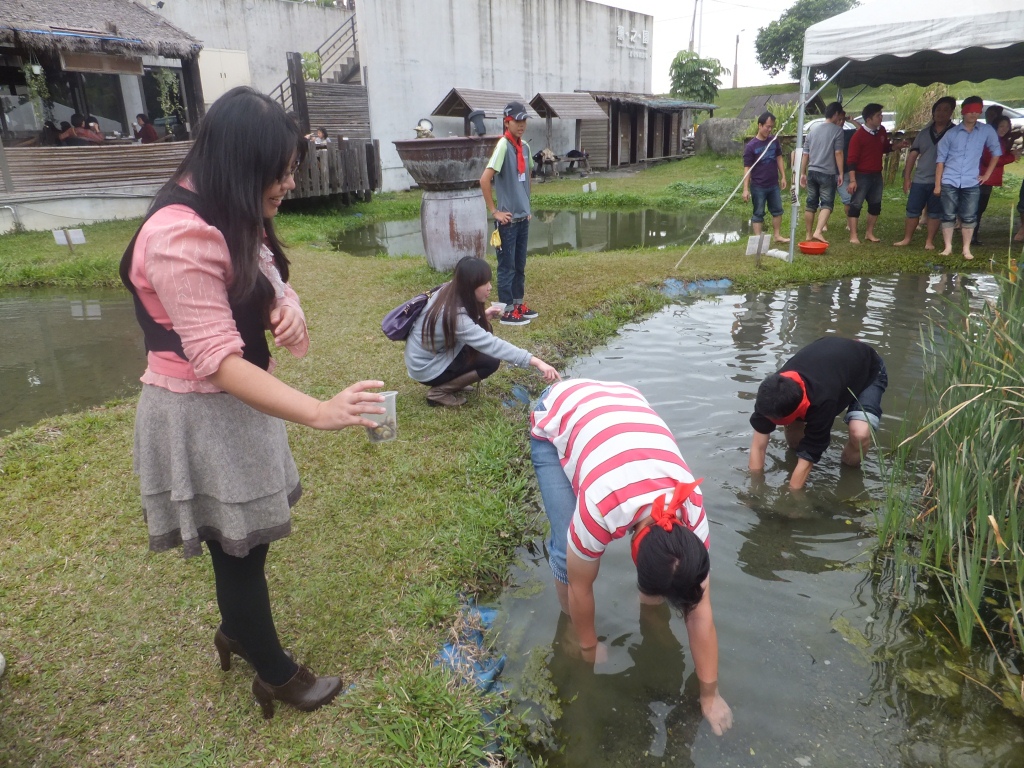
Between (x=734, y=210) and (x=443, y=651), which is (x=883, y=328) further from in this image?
(x=734, y=210)

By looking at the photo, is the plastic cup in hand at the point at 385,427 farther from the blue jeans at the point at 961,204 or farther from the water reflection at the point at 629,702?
the blue jeans at the point at 961,204

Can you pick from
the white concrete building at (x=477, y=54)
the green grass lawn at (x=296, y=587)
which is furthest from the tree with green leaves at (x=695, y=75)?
the green grass lawn at (x=296, y=587)

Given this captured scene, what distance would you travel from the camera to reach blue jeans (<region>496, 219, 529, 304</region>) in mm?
6160

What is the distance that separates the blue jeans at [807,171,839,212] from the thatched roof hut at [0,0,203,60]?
11.8 metres

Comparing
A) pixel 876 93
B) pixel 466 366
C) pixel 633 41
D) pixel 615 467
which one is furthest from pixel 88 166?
pixel 876 93

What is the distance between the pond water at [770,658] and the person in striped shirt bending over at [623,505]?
0.15 m

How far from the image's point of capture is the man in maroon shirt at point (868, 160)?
861 centimetres

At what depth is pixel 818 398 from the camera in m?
3.30

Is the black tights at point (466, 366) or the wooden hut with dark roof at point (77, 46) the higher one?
the wooden hut with dark roof at point (77, 46)

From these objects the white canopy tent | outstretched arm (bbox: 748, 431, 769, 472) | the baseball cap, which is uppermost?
the white canopy tent

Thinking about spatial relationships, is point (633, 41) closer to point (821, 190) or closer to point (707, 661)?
point (821, 190)

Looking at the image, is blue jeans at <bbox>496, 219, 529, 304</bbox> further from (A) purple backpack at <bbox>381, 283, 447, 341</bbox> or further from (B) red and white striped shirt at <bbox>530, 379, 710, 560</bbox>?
(B) red and white striped shirt at <bbox>530, 379, 710, 560</bbox>

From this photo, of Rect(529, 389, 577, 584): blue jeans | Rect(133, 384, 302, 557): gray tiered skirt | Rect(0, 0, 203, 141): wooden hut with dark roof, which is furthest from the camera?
Rect(0, 0, 203, 141): wooden hut with dark roof

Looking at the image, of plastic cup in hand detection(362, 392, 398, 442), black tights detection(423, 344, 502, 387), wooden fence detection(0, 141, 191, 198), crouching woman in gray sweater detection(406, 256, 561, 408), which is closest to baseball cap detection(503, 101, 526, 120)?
crouching woman in gray sweater detection(406, 256, 561, 408)
